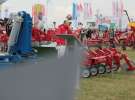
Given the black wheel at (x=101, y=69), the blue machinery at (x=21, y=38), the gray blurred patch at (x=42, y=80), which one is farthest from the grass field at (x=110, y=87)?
A: the gray blurred patch at (x=42, y=80)

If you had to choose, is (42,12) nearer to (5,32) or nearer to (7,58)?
(5,32)

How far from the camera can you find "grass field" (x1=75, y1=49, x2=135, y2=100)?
24.7 ft

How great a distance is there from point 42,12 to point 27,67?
3005 centimetres

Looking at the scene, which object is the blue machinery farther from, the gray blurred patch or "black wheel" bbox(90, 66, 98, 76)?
the gray blurred patch

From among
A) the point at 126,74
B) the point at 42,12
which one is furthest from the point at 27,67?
the point at 42,12

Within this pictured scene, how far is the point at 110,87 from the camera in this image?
28.7 ft

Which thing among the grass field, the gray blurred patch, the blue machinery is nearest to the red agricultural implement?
the grass field

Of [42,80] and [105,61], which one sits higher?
[42,80]

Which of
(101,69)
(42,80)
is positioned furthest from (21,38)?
(42,80)

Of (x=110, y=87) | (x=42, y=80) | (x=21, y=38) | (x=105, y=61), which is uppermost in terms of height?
(x=42, y=80)

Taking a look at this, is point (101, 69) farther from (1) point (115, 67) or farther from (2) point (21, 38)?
(2) point (21, 38)

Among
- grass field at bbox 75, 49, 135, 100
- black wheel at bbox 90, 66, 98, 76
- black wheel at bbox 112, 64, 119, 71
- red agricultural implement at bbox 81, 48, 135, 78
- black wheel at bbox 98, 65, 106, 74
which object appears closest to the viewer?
grass field at bbox 75, 49, 135, 100

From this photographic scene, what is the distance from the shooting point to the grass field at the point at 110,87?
754 centimetres

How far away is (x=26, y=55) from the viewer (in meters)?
10.3
